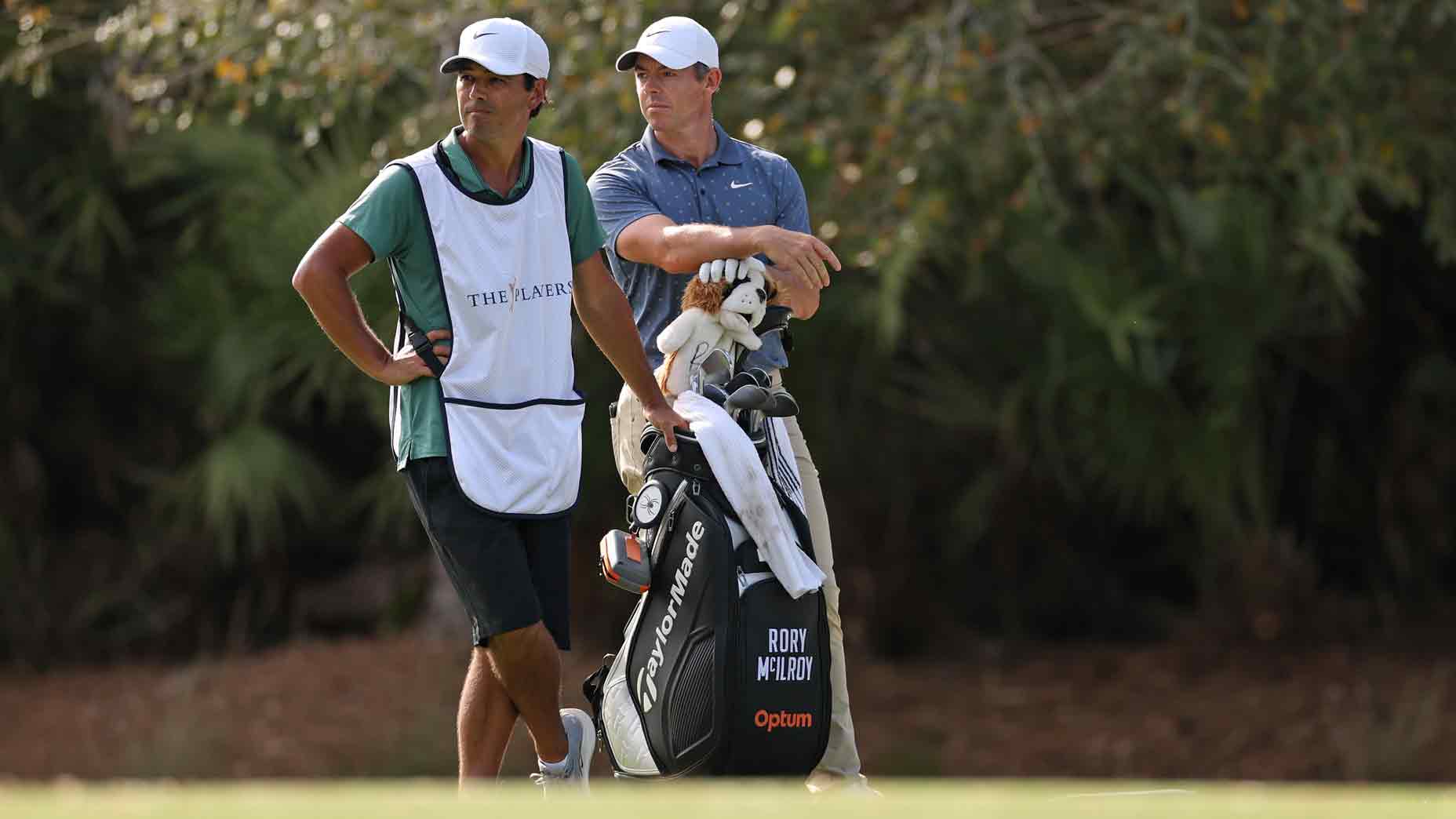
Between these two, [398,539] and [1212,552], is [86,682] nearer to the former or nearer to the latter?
[398,539]

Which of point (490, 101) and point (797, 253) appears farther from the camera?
point (797, 253)

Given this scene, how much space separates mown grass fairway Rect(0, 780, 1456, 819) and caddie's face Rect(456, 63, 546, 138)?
1371mm

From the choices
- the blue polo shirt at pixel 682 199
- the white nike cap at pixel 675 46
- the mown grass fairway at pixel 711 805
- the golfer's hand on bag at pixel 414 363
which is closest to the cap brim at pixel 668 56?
the white nike cap at pixel 675 46

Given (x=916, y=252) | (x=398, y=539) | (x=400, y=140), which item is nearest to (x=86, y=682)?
(x=398, y=539)

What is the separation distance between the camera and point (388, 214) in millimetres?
4277

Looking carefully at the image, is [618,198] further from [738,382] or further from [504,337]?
[504,337]

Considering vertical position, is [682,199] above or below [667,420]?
above

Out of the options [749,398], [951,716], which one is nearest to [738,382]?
[749,398]

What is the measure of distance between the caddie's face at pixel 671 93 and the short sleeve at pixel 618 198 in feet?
0.46

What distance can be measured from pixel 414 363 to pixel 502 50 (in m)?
0.67

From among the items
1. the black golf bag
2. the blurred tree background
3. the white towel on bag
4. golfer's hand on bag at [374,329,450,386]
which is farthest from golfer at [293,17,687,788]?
the blurred tree background

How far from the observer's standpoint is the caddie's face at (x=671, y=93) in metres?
4.90

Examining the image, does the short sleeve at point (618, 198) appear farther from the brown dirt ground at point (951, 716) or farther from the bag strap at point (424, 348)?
the brown dirt ground at point (951, 716)

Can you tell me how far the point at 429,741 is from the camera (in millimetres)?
11250
